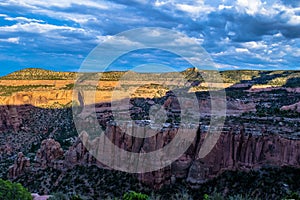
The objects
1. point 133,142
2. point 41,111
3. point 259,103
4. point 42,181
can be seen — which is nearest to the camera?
point 133,142

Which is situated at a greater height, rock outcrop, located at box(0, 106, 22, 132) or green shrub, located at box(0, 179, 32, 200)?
rock outcrop, located at box(0, 106, 22, 132)

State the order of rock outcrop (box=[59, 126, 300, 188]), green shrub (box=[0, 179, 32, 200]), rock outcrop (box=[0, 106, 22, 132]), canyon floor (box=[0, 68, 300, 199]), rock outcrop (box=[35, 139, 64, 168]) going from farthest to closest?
rock outcrop (box=[0, 106, 22, 132])
rock outcrop (box=[35, 139, 64, 168])
rock outcrop (box=[59, 126, 300, 188])
canyon floor (box=[0, 68, 300, 199])
green shrub (box=[0, 179, 32, 200])

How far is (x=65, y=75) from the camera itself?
140000 millimetres

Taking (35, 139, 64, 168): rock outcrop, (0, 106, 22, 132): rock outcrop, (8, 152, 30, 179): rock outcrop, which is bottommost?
(8, 152, 30, 179): rock outcrop

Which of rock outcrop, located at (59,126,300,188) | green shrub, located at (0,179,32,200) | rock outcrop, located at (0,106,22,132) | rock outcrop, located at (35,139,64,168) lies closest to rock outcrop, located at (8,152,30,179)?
rock outcrop, located at (35,139,64,168)

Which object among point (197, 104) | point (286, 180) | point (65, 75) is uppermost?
point (65, 75)

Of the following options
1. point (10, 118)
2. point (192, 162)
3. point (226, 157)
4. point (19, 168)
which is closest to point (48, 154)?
point (19, 168)

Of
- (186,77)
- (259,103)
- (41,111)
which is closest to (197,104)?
(259,103)

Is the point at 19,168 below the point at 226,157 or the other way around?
below

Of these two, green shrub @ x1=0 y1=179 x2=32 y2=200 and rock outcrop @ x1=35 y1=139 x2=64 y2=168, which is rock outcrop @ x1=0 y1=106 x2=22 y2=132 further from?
green shrub @ x1=0 y1=179 x2=32 y2=200

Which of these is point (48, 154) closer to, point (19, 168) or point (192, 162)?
point (19, 168)

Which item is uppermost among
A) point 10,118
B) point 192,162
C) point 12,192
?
point 10,118

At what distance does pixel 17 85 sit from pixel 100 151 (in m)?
80.0

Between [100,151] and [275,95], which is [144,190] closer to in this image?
[100,151]
